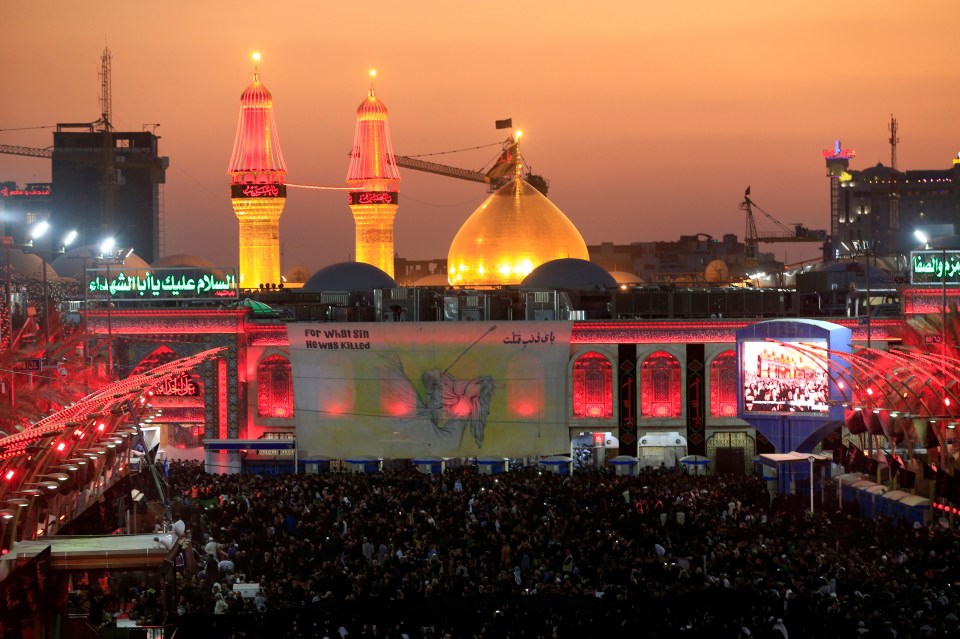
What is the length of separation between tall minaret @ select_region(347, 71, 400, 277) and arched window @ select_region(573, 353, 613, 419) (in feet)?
55.2

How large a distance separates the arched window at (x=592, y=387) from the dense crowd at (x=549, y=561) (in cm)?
1046

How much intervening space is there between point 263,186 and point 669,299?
58.7 feet

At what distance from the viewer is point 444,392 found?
1815 inches

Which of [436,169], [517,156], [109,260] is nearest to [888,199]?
[436,169]

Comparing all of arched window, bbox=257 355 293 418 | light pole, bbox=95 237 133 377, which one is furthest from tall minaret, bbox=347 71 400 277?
arched window, bbox=257 355 293 418

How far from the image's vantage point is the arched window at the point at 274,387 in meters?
49.7

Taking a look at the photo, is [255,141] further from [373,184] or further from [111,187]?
[111,187]

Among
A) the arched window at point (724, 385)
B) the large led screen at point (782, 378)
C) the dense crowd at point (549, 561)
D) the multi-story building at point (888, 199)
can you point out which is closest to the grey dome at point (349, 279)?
the arched window at point (724, 385)

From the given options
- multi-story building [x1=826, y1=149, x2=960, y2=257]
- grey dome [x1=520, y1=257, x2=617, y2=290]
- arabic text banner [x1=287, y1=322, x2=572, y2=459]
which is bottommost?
arabic text banner [x1=287, y1=322, x2=572, y2=459]

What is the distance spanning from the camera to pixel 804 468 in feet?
128

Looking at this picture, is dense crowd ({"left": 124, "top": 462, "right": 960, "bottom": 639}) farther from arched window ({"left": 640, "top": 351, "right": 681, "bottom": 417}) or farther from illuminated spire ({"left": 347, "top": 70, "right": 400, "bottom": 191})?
illuminated spire ({"left": 347, "top": 70, "right": 400, "bottom": 191})

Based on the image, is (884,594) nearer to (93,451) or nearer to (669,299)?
(93,451)

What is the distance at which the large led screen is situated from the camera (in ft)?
138

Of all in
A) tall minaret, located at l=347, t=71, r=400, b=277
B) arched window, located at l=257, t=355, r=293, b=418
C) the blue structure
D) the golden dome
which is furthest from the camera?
tall minaret, located at l=347, t=71, r=400, b=277
